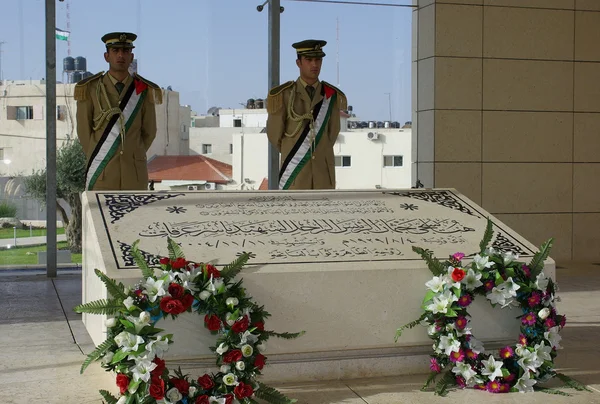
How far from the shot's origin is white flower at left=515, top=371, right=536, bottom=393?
4.18 metres

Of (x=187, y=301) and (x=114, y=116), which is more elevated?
(x=114, y=116)

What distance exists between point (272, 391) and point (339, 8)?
16.7 ft

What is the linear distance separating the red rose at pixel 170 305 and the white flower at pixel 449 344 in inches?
48.6

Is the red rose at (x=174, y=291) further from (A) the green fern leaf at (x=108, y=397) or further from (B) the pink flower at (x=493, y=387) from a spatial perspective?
(B) the pink flower at (x=493, y=387)

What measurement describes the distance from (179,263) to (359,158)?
417 centimetres

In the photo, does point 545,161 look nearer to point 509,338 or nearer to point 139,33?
point 139,33

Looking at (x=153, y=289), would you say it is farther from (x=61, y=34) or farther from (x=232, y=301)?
(x=61, y=34)

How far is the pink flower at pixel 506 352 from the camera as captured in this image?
4.21 metres

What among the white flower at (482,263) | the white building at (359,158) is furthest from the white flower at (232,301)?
Answer: the white building at (359,158)

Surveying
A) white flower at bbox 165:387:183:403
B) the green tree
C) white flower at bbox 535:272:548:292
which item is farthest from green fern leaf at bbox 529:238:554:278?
the green tree

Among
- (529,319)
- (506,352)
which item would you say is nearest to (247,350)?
(506,352)

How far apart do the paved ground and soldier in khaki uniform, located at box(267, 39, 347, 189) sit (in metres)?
1.76

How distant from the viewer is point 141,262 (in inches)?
152

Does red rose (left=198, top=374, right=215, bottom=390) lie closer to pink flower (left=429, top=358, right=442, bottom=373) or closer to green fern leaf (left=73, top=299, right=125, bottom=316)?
green fern leaf (left=73, top=299, right=125, bottom=316)
